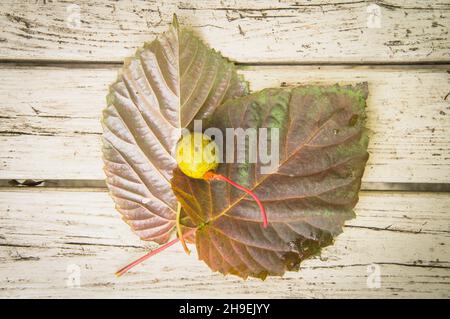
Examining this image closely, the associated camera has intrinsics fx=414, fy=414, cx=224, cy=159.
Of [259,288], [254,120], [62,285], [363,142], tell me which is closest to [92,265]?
[62,285]

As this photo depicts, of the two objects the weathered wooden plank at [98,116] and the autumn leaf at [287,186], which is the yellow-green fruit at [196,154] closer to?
the autumn leaf at [287,186]

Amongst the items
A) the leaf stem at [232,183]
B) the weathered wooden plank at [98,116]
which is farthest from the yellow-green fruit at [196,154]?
the weathered wooden plank at [98,116]

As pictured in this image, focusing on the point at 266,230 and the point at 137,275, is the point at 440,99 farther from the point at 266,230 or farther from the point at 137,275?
the point at 137,275

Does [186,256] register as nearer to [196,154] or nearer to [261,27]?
[196,154]

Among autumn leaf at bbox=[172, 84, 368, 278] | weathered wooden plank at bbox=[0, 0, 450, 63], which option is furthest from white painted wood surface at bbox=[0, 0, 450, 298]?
autumn leaf at bbox=[172, 84, 368, 278]

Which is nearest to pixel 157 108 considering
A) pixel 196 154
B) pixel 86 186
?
pixel 196 154

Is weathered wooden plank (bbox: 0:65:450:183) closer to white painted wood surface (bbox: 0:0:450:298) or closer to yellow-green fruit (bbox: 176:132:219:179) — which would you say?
white painted wood surface (bbox: 0:0:450:298)
